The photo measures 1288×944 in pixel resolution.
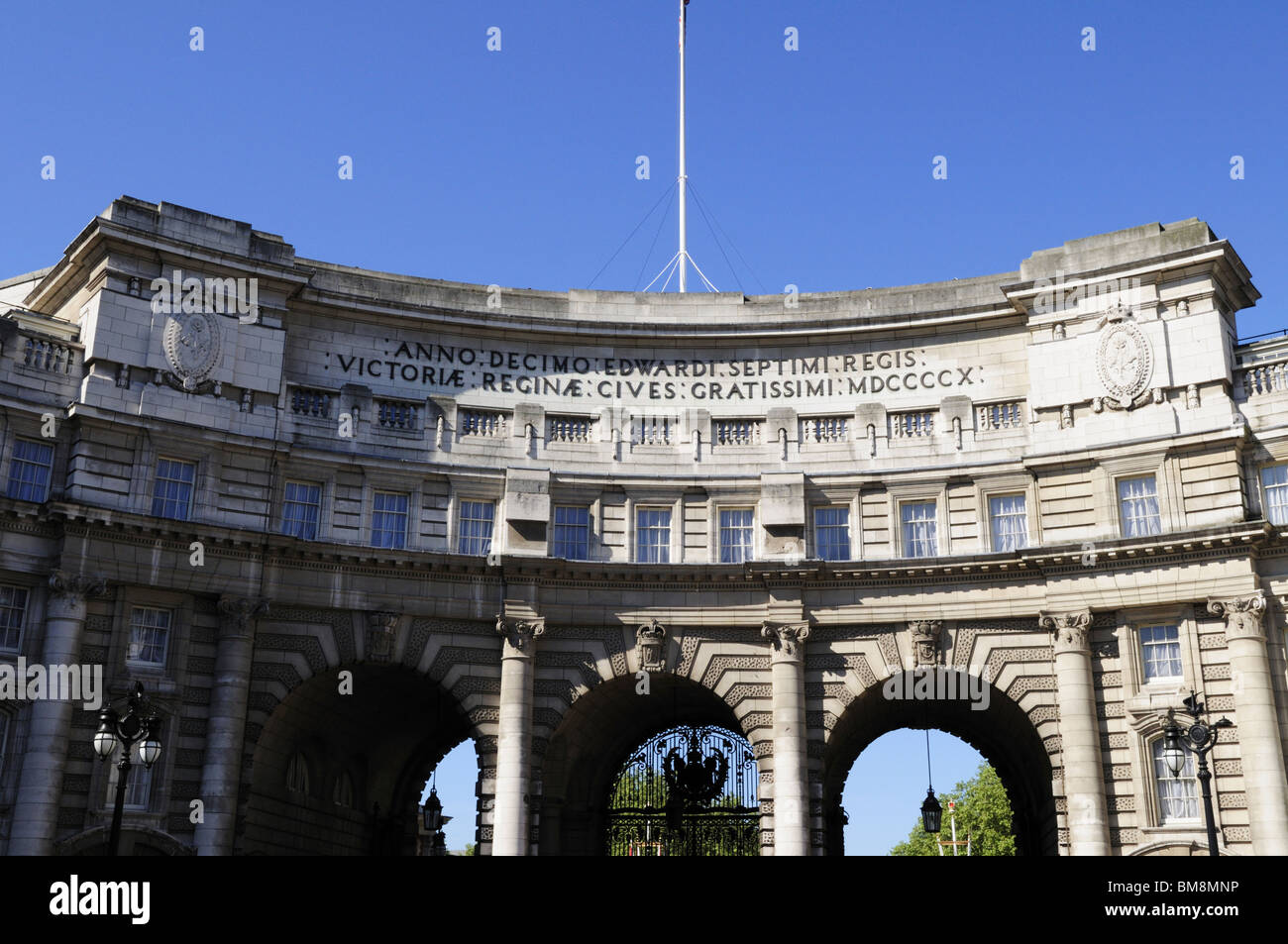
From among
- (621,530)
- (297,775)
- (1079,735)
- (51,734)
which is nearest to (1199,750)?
(1079,735)

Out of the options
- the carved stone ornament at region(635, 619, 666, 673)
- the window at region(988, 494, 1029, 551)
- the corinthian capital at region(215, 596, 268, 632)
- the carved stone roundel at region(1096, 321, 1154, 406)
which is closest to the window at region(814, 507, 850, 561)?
the window at region(988, 494, 1029, 551)

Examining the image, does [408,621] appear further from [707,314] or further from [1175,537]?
[1175,537]

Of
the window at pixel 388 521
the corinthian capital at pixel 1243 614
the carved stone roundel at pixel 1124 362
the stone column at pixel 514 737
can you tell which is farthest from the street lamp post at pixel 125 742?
the carved stone roundel at pixel 1124 362

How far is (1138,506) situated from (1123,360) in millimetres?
4211

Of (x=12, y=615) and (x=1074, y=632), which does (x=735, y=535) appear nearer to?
(x=1074, y=632)

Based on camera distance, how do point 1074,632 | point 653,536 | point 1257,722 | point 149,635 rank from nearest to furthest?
point 1257,722
point 149,635
point 1074,632
point 653,536

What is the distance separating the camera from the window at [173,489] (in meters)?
35.9

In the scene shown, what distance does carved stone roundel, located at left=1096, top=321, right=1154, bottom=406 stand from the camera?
121 ft

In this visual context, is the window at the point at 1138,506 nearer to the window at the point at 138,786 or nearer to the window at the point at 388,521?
A: the window at the point at 388,521

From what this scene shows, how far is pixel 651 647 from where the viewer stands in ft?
124

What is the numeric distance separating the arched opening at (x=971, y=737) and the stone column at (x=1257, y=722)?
5.14 meters

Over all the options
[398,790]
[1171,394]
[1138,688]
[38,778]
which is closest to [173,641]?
[38,778]
